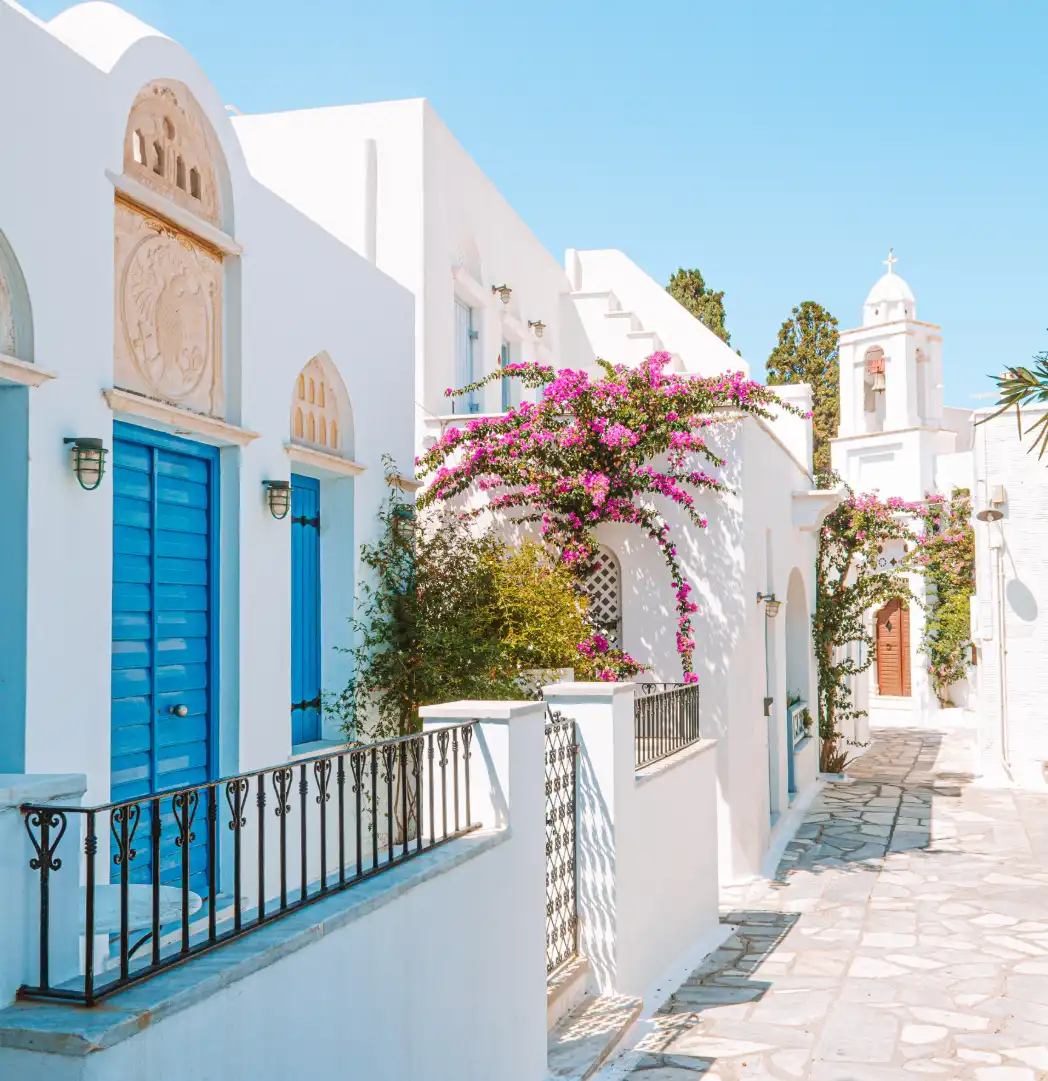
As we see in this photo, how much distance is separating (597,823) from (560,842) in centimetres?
36

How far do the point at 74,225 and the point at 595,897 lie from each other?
16.3 feet

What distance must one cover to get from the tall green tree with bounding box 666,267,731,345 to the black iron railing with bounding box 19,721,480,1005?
69.8ft

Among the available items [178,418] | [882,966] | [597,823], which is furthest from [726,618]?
[178,418]

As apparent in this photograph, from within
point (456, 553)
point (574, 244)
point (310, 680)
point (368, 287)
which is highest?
point (574, 244)

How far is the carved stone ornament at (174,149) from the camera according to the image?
6.07m

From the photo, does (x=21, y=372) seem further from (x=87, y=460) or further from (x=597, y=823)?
(x=597, y=823)

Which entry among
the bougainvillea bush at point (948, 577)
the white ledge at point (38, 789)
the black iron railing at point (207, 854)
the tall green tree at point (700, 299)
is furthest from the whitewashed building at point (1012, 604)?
the white ledge at point (38, 789)

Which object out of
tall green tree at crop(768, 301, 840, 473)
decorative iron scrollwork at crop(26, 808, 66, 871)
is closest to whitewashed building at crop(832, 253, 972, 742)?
tall green tree at crop(768, 301, 840, 473)

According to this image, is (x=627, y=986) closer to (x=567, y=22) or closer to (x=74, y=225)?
(x=74, y=225)

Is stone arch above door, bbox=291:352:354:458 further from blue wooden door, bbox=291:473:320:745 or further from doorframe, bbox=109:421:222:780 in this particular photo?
doorframe, bbox=109:421:222:780

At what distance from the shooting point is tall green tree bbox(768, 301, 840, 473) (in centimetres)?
3425

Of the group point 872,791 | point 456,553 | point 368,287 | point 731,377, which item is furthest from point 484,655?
point 872,791

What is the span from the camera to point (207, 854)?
4723mm

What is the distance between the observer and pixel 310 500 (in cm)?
820
